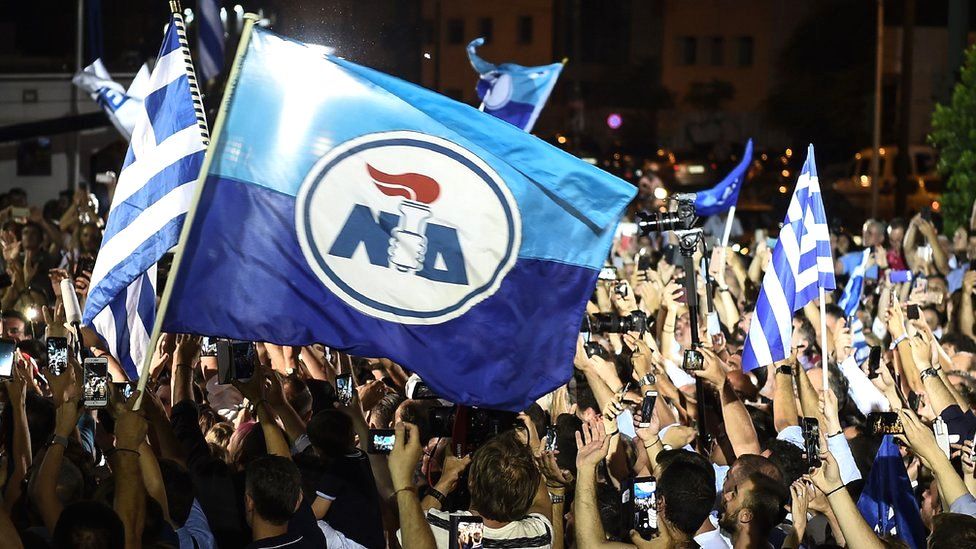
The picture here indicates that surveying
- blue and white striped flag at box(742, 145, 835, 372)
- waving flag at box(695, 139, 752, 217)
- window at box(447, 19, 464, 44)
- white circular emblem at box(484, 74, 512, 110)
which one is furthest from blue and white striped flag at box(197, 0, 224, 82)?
window at box(447, 19, 464, 44)

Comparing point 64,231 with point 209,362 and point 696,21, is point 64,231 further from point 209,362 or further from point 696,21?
point 696,21

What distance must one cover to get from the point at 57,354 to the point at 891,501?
3.89 metres

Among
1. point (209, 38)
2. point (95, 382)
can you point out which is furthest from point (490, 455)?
point (209, 38)

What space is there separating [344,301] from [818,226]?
4799 mm

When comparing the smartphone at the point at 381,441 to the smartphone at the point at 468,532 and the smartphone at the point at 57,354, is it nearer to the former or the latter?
the smartphone at the point at 468,532

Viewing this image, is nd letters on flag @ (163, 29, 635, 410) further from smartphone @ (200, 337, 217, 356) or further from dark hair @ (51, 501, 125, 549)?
smartphone @ (200, 337, 217, 356)

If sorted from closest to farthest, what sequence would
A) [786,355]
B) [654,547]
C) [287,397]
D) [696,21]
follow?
[654,547]
[287,397]
[786,355]
[696,21]

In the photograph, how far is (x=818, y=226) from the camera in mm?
9680

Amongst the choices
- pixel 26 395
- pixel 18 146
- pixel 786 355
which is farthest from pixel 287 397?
pixel 18 146

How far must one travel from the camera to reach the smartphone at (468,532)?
4.82 metres

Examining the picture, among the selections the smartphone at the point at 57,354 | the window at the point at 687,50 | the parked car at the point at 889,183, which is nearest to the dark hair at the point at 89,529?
the smartphone at the point at 57,354

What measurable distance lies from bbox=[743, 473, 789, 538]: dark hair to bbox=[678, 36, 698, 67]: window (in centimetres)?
6217

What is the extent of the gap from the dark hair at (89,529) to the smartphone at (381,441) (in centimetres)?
113

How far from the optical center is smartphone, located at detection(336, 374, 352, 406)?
701cm
